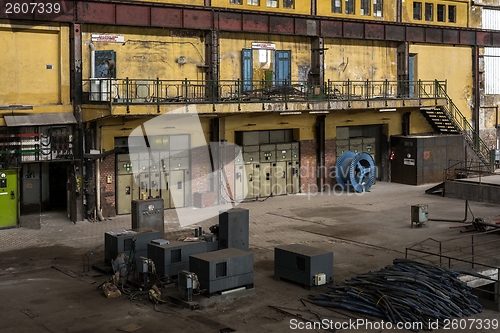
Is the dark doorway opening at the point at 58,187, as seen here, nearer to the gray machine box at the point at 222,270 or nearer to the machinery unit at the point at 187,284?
the gray machine box at the point at 222,270

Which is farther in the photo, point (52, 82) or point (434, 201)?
point (434, 201)

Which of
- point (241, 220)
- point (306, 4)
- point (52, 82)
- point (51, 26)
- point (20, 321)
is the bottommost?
point (20, 321)

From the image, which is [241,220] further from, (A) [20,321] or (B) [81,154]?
(B) [81,154]

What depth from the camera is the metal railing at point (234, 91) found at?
86.6ft

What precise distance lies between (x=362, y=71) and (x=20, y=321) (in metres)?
24.7

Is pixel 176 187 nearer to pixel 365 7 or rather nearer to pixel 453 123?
pixel 365 7

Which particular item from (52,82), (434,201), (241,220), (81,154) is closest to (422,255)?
(241,220)

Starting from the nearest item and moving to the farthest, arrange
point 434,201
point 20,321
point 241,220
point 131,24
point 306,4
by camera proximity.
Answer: point 20,321 < point 241,220 < point 131,24 < point 434,201 < point 306,4

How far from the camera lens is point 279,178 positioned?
32219mm

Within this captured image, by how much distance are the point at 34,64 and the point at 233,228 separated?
11.1 meters

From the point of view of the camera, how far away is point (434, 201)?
3053 cm

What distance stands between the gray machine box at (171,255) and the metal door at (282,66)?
15.6m

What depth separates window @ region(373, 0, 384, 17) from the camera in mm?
35625

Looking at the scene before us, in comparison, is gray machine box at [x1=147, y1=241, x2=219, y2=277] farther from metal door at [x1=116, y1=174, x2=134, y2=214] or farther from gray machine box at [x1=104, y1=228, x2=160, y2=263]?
metal door at [x1=116, y1=174, x2=134, y2=214]
